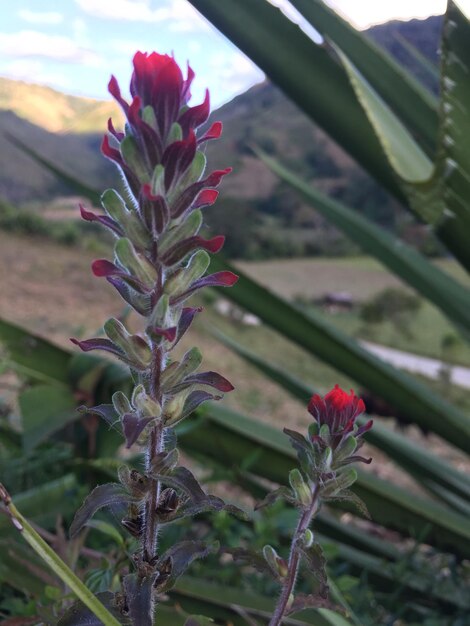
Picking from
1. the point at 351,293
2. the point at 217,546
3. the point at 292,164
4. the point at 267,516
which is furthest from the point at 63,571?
the point at 292,164

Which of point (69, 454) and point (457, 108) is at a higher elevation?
point (457, 108)

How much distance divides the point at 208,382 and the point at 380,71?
2.30ft

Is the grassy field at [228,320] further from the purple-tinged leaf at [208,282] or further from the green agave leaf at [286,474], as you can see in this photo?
the purple-tinged leaf at [208,282]

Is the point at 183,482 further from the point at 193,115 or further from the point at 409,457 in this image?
the point at 409,457

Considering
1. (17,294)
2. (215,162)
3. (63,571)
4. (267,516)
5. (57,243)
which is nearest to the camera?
(63,571)

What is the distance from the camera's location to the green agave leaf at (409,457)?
101 centimetres

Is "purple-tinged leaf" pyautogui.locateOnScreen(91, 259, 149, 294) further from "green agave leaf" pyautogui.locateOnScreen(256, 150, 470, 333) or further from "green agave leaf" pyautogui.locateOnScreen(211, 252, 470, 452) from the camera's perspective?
"green agave leaf" pyautogui.locateOnScreen(256, 150, 470, 333)

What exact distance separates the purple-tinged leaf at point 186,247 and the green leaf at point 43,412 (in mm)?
444

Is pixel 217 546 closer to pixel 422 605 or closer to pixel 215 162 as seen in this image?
pixel 422 605

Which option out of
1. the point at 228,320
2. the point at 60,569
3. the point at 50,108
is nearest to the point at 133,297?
the point at 60,569

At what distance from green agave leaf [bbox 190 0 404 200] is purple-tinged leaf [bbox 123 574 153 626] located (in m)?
0.65

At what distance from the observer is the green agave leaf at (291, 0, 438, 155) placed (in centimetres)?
83

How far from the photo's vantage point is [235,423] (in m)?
0.90

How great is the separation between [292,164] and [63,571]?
9.80 metres
